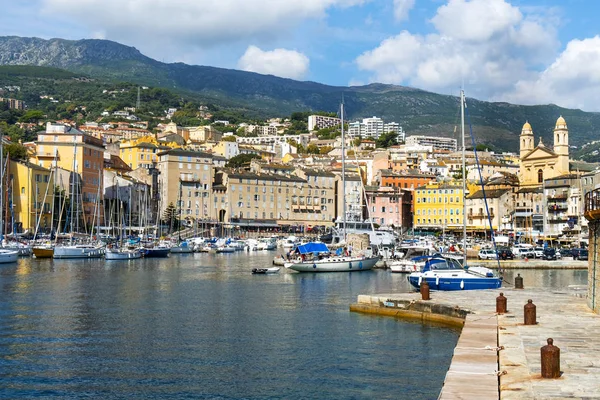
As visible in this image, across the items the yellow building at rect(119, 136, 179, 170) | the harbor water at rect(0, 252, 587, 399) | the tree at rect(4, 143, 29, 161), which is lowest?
the harbor water at rect(0, 252, 587, 399)

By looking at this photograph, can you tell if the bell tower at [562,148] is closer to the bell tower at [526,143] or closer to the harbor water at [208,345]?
the bell tower at [526,143]

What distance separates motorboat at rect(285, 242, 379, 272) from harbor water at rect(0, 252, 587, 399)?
44.9ft

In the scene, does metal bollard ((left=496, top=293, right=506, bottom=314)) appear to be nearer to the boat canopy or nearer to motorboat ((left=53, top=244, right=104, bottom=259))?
the boat canopy

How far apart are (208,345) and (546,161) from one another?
113 m

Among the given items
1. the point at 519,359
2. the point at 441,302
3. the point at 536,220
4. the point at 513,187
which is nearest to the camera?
the point at 519,359

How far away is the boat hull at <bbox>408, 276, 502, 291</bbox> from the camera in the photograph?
3741 cm

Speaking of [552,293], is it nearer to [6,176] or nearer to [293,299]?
[293,299]

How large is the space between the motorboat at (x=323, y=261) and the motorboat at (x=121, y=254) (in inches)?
818

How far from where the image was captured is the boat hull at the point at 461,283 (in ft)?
123

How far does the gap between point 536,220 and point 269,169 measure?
5164 cm

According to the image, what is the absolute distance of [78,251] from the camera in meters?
75.6

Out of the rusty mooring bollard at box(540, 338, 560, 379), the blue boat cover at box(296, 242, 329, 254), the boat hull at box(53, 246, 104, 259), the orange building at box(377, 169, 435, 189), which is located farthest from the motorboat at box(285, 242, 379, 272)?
the orange building at box(377, 169, 435, 189)

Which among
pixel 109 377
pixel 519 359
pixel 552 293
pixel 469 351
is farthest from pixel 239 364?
pixel 552 293

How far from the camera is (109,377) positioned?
2066cm
